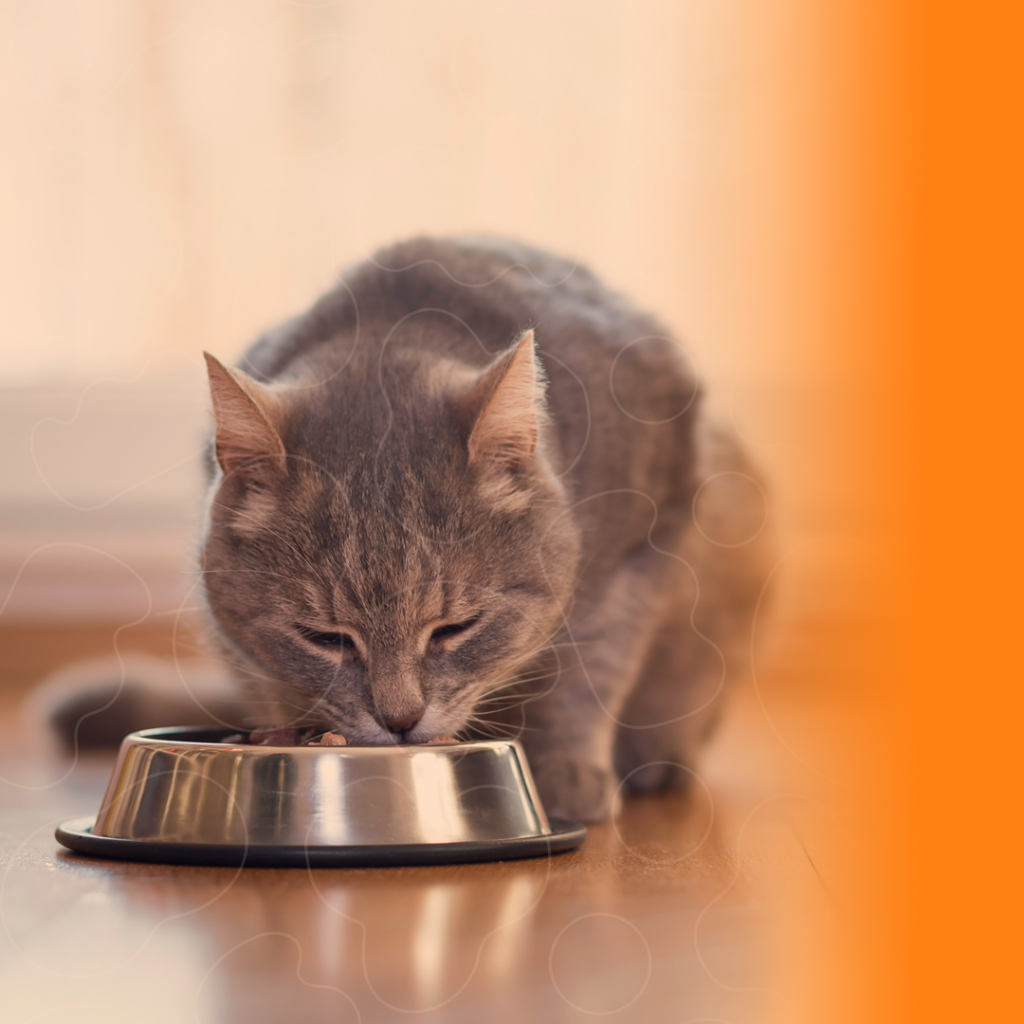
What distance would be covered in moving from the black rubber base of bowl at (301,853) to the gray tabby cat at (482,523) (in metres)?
0.13

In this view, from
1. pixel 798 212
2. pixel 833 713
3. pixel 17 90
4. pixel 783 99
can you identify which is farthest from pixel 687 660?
pixel 17 90

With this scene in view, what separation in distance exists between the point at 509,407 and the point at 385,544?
0.19 m

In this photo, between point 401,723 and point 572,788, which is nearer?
point 401,723

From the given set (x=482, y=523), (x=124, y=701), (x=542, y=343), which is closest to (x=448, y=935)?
(x=482, y=523)

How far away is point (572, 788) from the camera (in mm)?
1302

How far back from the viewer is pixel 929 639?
1057 millimetres

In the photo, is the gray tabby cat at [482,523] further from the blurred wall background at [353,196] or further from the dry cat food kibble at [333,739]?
the blurred wall background at [353,196]

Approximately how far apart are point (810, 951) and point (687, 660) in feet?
2.70

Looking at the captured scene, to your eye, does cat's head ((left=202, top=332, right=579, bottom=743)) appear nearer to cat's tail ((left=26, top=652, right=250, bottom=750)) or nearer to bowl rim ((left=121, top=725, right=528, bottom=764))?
bowl rim ((left=121, top=725, right=528, bottom=764))

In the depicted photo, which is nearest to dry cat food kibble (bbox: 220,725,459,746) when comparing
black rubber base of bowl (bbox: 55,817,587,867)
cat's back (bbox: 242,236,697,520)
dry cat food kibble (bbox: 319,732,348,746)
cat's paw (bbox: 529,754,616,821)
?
dry cat food kibble (bbox: 319,732,348,746)

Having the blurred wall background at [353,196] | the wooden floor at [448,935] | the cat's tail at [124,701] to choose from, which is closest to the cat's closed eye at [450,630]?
the wooden floor at [448,935]

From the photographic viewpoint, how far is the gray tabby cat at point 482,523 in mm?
1080

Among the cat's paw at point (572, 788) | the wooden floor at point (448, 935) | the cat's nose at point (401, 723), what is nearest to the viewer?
the wooden floor at point (448, 935)

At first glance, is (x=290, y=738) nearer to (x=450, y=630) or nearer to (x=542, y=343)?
(x=450, y=630)
